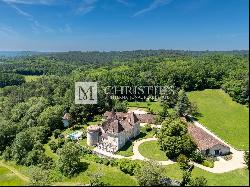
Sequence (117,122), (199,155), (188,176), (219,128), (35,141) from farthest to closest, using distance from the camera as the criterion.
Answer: (219,128) → (35,141) → (117,122) → (199,155) → (188,176)

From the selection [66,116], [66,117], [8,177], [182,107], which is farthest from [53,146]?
[182,107]

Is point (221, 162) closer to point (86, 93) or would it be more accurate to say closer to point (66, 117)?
point (66, 117)

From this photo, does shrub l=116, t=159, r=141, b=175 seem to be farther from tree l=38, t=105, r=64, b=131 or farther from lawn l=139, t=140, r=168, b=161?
tree l=38, t=105, r=64, b=131

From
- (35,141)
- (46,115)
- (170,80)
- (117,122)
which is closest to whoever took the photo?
(117,122)

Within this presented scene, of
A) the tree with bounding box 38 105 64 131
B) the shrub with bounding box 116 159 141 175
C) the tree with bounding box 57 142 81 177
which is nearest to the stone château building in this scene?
the shrub with bounding box 116 159 141 175

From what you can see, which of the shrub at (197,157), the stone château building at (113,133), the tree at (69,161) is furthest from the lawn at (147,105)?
the tree at (69,161)

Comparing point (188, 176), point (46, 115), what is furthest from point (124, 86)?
point (188, 176)

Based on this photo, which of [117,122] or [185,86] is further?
[185,86]

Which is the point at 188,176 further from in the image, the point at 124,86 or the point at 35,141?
the point at 124,86
